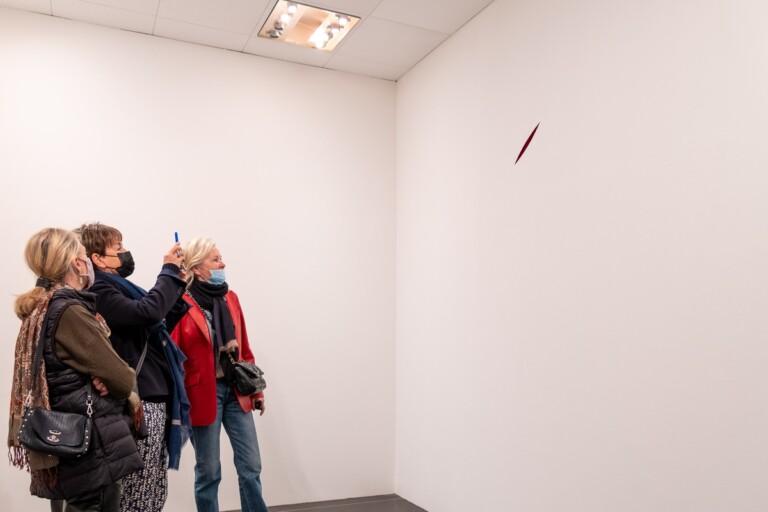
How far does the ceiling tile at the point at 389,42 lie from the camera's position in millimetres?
3750

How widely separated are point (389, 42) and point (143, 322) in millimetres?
2435

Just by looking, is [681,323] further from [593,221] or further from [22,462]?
[22,462]

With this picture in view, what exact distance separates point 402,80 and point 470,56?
876mm

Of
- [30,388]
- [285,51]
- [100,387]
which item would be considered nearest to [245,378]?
[100,387]

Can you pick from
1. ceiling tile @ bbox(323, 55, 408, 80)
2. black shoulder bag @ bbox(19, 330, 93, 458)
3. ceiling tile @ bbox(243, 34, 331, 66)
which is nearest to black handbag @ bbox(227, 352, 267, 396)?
black shoulder bag @ bbox(19, 330, 93, 458)

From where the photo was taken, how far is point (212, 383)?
112 inches

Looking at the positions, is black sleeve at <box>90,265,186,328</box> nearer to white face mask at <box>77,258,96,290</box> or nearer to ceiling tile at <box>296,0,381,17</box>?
white face mask at <box>77,258,96,290</box>

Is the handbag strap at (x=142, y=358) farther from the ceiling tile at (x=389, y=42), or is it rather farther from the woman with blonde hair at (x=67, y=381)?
the ceiling tile at (x=389, y=42)

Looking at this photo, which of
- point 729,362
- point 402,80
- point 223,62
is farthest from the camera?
point 402,80

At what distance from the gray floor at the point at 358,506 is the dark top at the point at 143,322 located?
5.95ft

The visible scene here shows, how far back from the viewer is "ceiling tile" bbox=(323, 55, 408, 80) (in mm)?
4168

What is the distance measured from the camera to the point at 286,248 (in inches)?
159

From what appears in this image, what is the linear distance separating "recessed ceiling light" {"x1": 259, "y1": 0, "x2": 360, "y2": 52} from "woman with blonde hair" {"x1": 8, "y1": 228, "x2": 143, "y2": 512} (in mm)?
2154

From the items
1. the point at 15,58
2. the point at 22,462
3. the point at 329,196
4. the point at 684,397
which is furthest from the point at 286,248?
the point at 684,397
